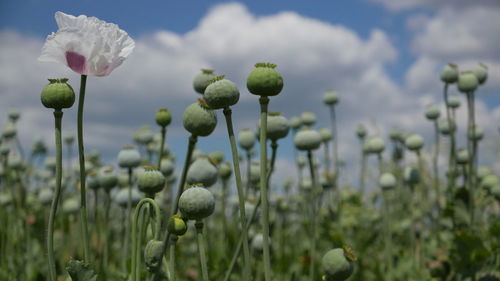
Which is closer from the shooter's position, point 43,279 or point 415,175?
point 43,279

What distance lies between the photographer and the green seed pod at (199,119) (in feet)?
5.48

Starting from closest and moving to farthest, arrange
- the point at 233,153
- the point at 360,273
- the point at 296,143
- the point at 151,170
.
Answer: the point at 233,153 → the point at 151,170 → the point at 296,143 → the point at 360,273

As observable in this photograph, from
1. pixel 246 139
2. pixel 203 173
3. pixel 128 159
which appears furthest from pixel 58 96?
pixel 246 139

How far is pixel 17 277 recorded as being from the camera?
309 cm

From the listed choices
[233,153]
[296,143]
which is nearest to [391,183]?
[296,143]

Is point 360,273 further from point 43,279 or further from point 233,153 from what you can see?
point 233,153

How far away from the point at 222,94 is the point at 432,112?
126 inches

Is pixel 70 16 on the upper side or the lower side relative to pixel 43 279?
upper

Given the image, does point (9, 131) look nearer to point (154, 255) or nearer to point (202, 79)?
point (202, 79)

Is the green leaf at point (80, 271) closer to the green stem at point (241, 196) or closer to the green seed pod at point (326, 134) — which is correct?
the green stem at point (241, 196)

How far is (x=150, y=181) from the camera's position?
72.8 inches

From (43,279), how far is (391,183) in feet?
8.14

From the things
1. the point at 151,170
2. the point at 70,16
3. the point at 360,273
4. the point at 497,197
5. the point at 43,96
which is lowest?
the point at 360,273

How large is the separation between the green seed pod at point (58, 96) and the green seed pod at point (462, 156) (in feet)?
10.9
